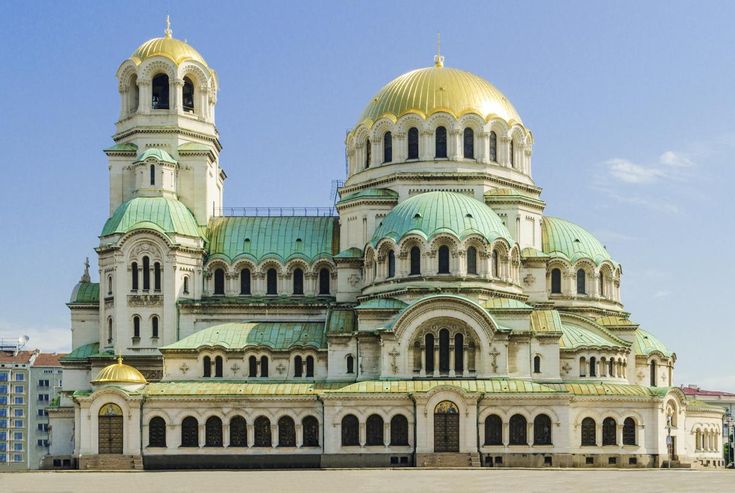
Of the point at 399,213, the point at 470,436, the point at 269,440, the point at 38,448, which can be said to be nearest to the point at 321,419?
the point at 269,440

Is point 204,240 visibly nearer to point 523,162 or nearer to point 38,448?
point 523,162

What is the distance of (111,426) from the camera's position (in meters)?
75.4

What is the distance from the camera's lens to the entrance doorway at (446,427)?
73312 millimetres

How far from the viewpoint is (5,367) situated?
137500 millimetres

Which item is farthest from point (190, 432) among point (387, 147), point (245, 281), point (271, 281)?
point (387, 147)

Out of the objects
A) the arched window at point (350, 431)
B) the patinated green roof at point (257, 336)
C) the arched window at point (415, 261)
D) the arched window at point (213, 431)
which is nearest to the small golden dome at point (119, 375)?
the patinated green roof at point (257, 336)

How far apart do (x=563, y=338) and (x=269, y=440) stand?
733 inches

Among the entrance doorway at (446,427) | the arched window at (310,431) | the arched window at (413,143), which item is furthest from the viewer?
the arched window at (413,143)

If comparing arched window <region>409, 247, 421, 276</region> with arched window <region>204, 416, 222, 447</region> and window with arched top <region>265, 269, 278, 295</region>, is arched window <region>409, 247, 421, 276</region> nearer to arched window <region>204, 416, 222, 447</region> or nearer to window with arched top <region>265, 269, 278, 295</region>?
window with arched top <region>265, 269, 278, 295</region>

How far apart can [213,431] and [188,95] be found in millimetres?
25199

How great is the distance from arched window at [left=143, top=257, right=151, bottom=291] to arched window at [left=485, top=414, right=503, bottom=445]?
2334 centimetres

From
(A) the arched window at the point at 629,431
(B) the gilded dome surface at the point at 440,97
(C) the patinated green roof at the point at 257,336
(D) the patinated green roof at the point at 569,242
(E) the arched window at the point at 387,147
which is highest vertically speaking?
(B) the gilded dome surface at the point at 440,97

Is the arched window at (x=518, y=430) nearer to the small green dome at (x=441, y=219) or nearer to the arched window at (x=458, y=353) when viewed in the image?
the arched window at (x=458, y=353)

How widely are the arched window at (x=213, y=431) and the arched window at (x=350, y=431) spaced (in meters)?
7.15
